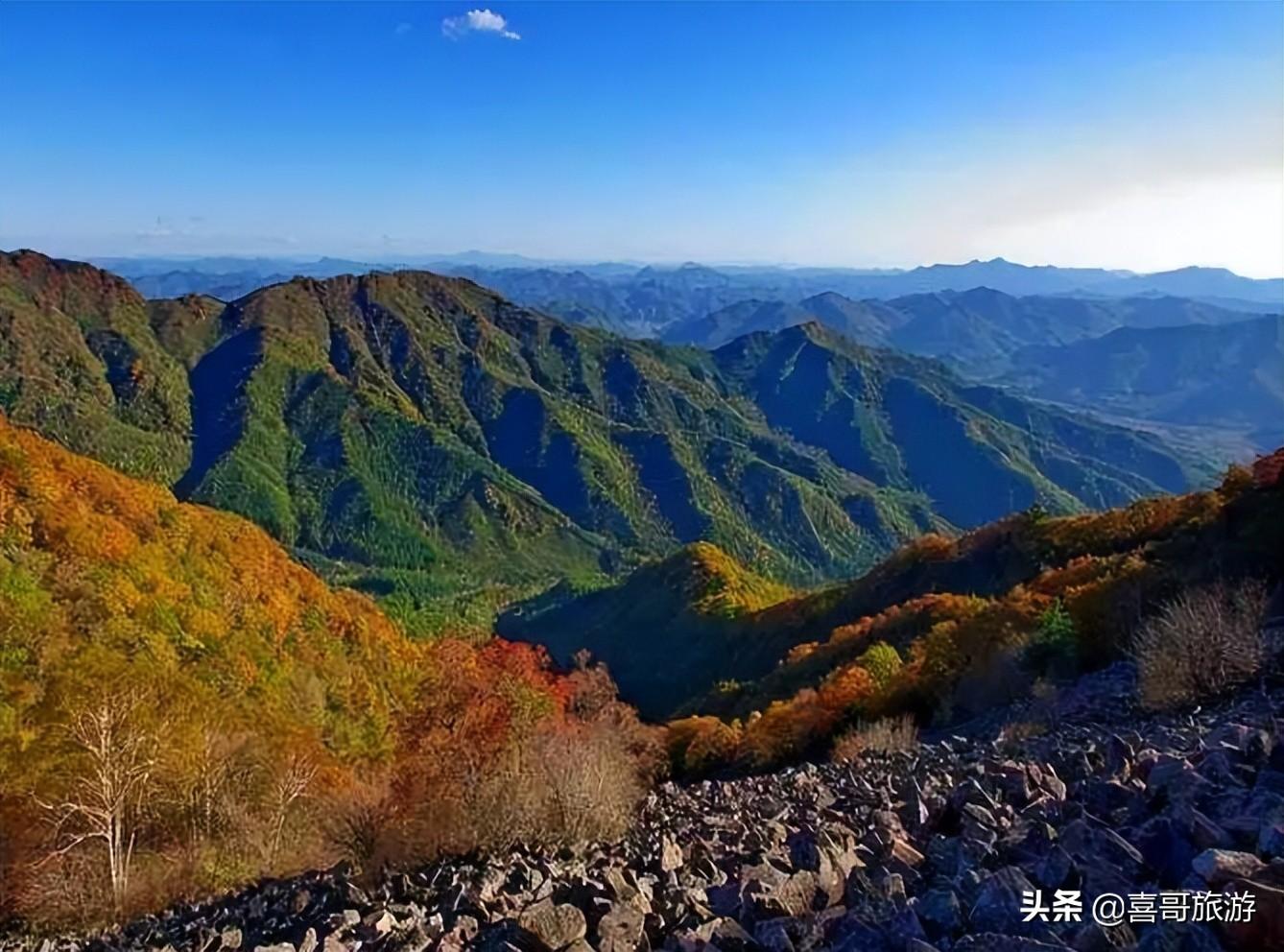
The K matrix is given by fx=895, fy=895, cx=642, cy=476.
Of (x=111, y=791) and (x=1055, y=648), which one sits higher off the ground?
(x=1055, y=648)

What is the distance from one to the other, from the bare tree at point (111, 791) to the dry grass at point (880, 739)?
21.9 meters

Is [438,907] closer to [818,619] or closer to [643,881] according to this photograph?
[643,881]

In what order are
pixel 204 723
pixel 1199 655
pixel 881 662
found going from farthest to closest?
pixel 881 662 → pixel 204 723 → pixel 1199 655

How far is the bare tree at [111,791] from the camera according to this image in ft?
81.5

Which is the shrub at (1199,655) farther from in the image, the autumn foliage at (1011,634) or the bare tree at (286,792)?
the bare tree at (286,792)

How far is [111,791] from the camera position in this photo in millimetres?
25953

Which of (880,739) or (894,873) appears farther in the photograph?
(880,739)

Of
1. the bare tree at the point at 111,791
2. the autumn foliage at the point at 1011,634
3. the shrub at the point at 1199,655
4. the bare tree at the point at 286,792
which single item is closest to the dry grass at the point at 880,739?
the autumn foliage at the point at 1011,634

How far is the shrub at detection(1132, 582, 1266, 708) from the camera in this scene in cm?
2281

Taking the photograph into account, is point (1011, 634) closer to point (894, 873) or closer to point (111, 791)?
point (894, 873)

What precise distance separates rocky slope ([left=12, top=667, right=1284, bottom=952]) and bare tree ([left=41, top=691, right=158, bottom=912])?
4.79m

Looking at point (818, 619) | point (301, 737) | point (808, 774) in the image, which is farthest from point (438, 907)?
point (818, 619)

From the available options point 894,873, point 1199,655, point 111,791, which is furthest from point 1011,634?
point 111,791

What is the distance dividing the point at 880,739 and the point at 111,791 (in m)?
24.2
